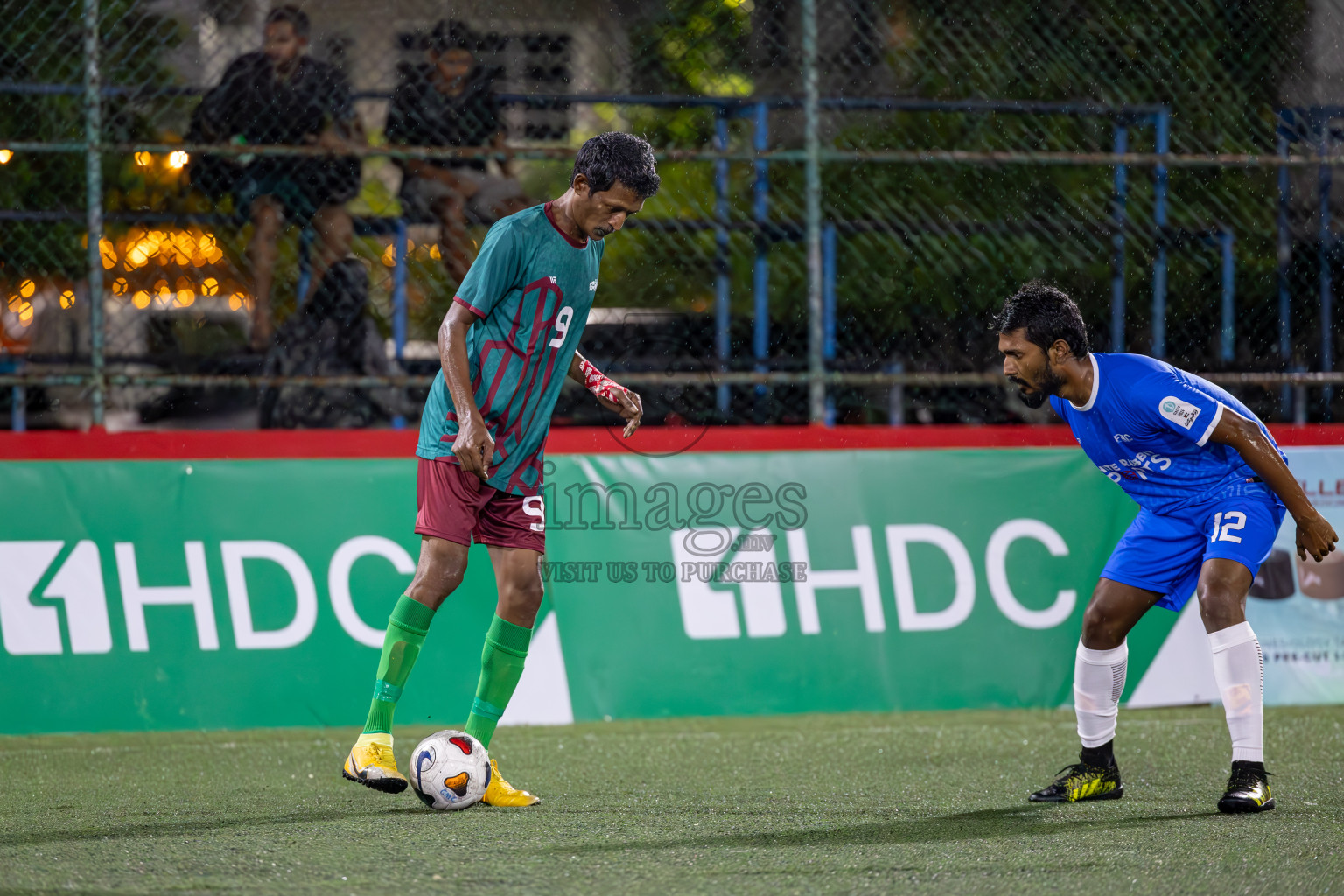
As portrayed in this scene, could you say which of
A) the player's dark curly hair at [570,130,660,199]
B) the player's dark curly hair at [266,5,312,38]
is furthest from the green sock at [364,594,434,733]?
the player's dark curly hair at [266,5,312,38]

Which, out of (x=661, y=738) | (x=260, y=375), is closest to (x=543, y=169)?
(x=260, y=375)

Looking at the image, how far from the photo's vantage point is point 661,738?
18.4ft

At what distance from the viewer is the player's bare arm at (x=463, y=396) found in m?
4.01

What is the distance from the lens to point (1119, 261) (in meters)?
6.86

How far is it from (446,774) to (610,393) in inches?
51.5

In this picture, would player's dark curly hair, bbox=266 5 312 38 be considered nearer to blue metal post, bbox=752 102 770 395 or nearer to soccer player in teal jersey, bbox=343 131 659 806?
blue metal post, bbox=752 102 770 395

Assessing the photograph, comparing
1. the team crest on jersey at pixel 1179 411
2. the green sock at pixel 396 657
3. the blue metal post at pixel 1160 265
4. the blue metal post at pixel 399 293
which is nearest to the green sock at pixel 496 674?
the green sock at pixel 396 657

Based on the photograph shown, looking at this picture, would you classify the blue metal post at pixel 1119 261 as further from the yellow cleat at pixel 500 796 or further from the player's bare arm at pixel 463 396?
the yellow cleat at pixel 500 796

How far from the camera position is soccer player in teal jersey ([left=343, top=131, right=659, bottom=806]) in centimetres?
413

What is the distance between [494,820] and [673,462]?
8.06 feet

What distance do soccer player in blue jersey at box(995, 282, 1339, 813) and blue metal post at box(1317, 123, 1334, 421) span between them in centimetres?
280

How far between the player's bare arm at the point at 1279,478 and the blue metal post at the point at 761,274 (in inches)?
108

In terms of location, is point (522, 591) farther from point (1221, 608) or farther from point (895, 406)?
point (895, 406)

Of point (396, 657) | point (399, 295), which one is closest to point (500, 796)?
point (396, 657)
